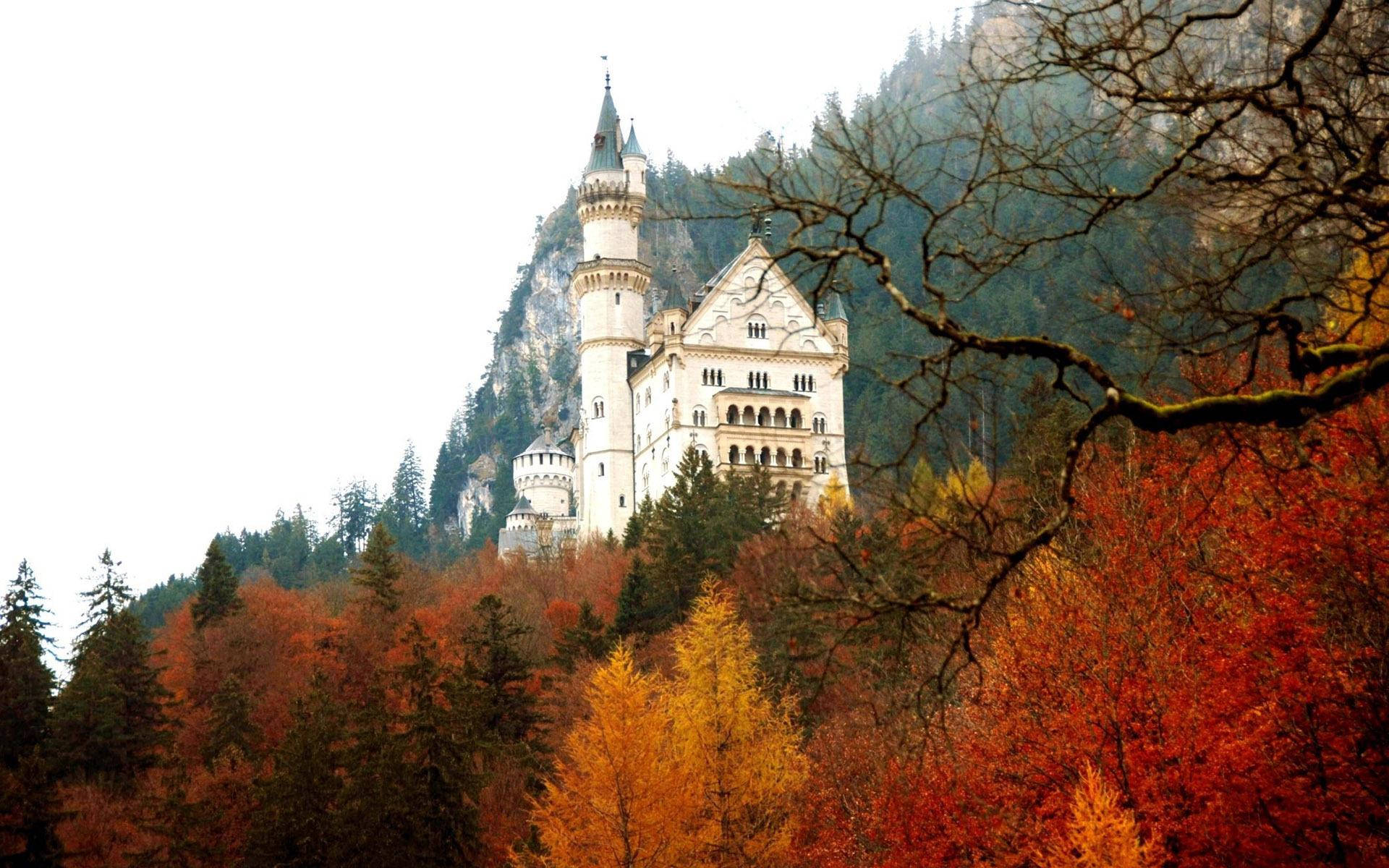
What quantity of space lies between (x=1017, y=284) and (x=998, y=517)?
119150 millimetres

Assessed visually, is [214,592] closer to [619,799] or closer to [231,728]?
[231,728]

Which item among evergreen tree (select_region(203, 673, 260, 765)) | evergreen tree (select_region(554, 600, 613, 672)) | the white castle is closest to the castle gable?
the white castle

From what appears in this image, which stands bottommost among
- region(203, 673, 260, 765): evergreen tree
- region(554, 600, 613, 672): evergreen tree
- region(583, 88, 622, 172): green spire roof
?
region(203, 673, 260, 765): evergreen tree

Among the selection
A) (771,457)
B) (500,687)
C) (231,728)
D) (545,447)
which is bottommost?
(231,728)

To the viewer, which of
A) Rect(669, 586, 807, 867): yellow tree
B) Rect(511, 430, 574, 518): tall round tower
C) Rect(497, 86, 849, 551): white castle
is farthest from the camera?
Rect(511, 430, 574, 518): tall round tower

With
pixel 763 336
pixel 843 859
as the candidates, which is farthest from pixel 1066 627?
pixel 763 336

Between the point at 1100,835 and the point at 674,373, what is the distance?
63468 millimetres

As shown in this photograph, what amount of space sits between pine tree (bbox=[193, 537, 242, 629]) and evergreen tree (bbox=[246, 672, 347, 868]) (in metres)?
26.1

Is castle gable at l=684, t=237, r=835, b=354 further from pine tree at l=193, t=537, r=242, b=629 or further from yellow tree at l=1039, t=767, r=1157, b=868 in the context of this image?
yellow tree at l=1039, t=767, r=1157, b=868

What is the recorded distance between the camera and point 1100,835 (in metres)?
20.9

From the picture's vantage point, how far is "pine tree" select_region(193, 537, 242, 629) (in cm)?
6512

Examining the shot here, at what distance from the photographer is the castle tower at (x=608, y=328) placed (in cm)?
8912

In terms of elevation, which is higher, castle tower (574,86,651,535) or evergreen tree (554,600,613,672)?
castle tower (574,86,651,535)

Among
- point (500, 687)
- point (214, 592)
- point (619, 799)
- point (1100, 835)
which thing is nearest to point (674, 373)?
point (214, 592)
